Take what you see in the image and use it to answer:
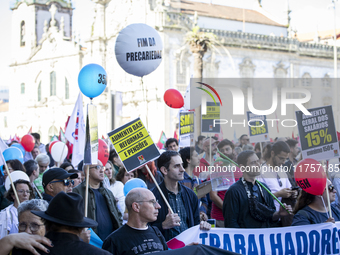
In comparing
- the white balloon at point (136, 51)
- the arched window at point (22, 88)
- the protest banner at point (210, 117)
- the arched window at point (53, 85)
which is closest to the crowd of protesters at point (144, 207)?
the white balloon at point (136, 51)

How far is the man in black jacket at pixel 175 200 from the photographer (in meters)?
5.04

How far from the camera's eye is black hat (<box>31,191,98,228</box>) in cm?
322

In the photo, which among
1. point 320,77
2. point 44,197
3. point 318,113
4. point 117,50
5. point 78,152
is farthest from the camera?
point 320,77

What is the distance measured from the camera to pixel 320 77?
45.0m

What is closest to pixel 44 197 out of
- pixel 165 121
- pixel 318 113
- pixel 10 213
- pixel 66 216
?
pixel 10 213

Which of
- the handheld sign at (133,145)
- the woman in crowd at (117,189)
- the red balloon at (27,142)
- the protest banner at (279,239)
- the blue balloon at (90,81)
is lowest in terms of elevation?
the protest banner at (279,239)

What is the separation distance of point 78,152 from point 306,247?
374cm

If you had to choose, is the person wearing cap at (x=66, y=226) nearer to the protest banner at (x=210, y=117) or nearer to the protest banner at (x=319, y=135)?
the protest banner at (x=319, y=135)

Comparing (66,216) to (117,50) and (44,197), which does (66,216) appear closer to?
(44,197)

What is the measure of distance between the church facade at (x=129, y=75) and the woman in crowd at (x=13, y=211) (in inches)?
1045

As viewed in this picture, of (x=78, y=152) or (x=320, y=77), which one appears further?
(x=320, y=77)

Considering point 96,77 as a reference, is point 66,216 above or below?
below

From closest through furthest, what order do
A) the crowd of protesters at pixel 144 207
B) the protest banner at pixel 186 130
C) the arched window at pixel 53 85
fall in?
the crowd of protesters at pixel 144 207, the protest banner at pixel 186 130, the arched window at pixel 53 85

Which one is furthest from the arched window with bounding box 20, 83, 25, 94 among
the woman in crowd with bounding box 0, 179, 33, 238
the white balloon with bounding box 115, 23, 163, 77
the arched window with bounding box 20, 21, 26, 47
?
the woman in crowd with bounding box 0, 179, 33, 238
